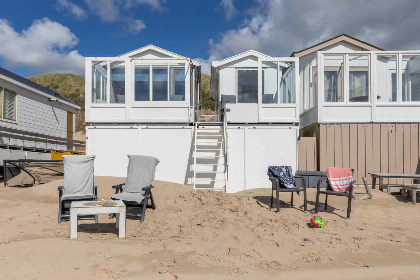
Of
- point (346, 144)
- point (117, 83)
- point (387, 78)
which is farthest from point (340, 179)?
point (117, 83)

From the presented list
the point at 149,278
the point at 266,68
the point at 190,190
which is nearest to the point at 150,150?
the point at 190,190

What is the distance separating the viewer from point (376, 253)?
194 inches

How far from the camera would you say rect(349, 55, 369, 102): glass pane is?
11.4m

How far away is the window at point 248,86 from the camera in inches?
472

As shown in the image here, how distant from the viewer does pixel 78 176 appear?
23.7 ft

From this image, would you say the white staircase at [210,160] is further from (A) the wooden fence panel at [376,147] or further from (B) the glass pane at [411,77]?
(B) the glass pane at [411,77]

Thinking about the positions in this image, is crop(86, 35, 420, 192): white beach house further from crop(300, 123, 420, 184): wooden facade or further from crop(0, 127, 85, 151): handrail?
crop(0, 127, 85, 151): handrail

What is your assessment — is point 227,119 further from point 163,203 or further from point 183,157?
point 163,203

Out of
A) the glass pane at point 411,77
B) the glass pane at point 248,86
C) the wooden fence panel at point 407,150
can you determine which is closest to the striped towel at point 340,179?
the wooden fence panel at point 407,150

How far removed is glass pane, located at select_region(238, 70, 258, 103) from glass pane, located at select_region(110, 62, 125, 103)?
4.03 meters

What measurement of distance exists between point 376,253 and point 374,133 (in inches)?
276

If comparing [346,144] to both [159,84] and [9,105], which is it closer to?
[159,84]

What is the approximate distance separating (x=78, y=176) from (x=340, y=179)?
562cm

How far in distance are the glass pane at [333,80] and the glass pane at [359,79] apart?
0.40 meters
